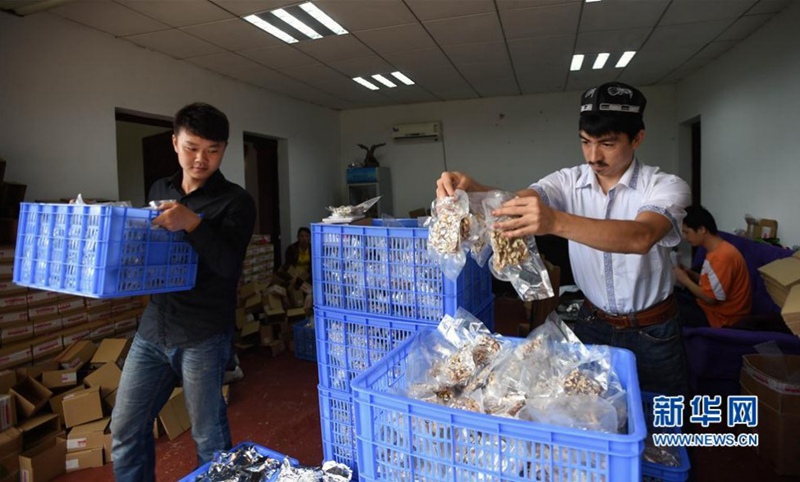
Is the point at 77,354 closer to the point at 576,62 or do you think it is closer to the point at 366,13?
the point at 366,13

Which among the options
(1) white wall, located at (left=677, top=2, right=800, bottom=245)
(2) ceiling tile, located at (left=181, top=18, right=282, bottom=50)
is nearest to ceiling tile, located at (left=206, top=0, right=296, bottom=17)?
(2) ceiling tile, located at (left=181, top=18, right=282, bottom=50)

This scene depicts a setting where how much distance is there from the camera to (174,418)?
2799 mm

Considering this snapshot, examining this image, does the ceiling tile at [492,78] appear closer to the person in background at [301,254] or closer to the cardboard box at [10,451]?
the person in background at [301,254]

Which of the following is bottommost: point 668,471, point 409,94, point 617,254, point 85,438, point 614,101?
point 85,438

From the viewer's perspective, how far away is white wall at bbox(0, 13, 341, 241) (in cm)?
298

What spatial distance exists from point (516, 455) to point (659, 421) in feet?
2.20

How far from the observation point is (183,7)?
319 cm

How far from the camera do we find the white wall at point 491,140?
629 cm

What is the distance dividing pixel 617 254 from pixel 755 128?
3735mm

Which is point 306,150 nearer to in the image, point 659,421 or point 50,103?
point 50,103

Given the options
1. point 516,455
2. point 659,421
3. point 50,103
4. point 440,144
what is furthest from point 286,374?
point 440,144

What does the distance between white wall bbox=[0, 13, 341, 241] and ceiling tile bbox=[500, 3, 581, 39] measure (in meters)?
3.02

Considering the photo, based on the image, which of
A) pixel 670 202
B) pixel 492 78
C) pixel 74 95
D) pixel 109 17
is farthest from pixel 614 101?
pixel 492 78

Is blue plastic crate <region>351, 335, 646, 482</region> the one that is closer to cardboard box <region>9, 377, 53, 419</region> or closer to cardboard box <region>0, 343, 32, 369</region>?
cardboard box <region>9, 377, 53, 419</region>
